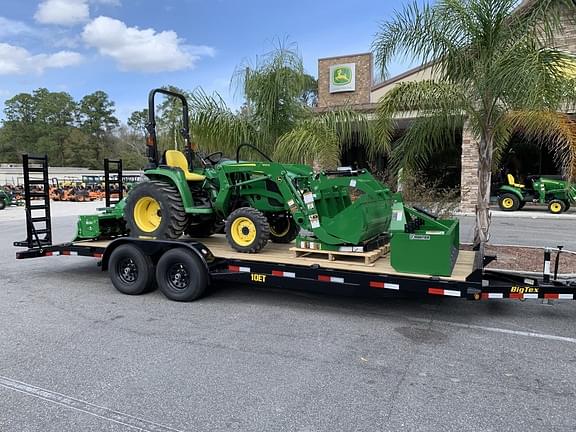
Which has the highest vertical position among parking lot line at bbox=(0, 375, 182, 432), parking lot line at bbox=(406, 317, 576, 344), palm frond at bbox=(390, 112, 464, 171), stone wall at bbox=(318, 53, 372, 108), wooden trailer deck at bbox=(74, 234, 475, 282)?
stone wall at bbox=(318, 53, 372, 108)

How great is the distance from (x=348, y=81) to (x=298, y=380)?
70.0 ft

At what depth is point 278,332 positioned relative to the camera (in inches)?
206

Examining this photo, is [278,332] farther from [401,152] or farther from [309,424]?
[401,152]

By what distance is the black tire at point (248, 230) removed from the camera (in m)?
6.40

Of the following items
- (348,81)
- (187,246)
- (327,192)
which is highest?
(348,81)

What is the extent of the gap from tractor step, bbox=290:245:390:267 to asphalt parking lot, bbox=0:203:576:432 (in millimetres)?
605

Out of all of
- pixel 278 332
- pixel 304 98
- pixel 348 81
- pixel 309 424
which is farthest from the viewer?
pixel 348 81

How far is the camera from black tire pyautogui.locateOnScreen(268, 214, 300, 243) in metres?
7.66

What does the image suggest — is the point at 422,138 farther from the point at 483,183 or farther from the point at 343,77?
the point at 343,77

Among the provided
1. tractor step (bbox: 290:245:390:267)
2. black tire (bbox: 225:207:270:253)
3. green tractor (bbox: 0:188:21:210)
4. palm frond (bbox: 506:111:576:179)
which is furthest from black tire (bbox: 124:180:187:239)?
green tractor (bbox: 0:188:21:210)

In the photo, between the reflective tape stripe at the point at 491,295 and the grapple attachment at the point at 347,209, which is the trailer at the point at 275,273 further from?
the grapple attachment at the point at 347,209

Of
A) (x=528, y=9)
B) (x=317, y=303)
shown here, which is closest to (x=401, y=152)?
(x=528, y=9)

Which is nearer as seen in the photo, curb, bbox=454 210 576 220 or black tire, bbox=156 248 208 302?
black tire, bbox=156 248 208 302

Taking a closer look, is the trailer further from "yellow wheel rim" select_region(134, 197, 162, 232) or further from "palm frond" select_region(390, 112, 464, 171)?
"palm frond" select_region(390, 112, 464, 171)
